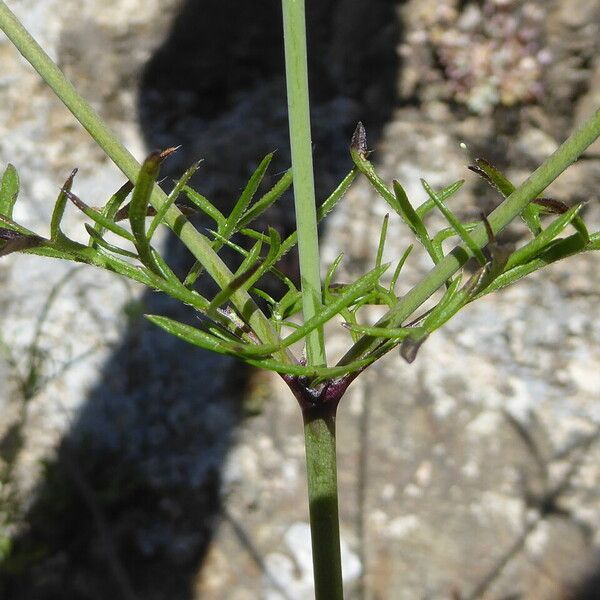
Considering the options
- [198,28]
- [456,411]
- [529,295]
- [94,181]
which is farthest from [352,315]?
[198,28]

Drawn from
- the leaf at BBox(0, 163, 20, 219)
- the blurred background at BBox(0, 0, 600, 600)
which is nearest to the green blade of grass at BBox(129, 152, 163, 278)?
the leaf at BBox(0, 163, 20, 219)

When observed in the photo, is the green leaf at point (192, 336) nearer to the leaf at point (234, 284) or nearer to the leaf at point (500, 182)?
the leaf at point (234, 284)

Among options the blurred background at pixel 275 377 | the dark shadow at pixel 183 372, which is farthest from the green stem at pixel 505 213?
the dark shadow at pixel 183 372

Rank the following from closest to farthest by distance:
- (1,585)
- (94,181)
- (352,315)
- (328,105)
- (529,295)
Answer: (352,315) < (1,585) < (529,295) < (94,181) < (328,105)

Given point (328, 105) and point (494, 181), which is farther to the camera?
point (328, 105)

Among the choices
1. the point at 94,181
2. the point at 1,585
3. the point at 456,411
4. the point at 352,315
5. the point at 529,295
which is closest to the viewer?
the point at 352,315

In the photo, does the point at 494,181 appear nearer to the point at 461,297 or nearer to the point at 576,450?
the point at 461,297
